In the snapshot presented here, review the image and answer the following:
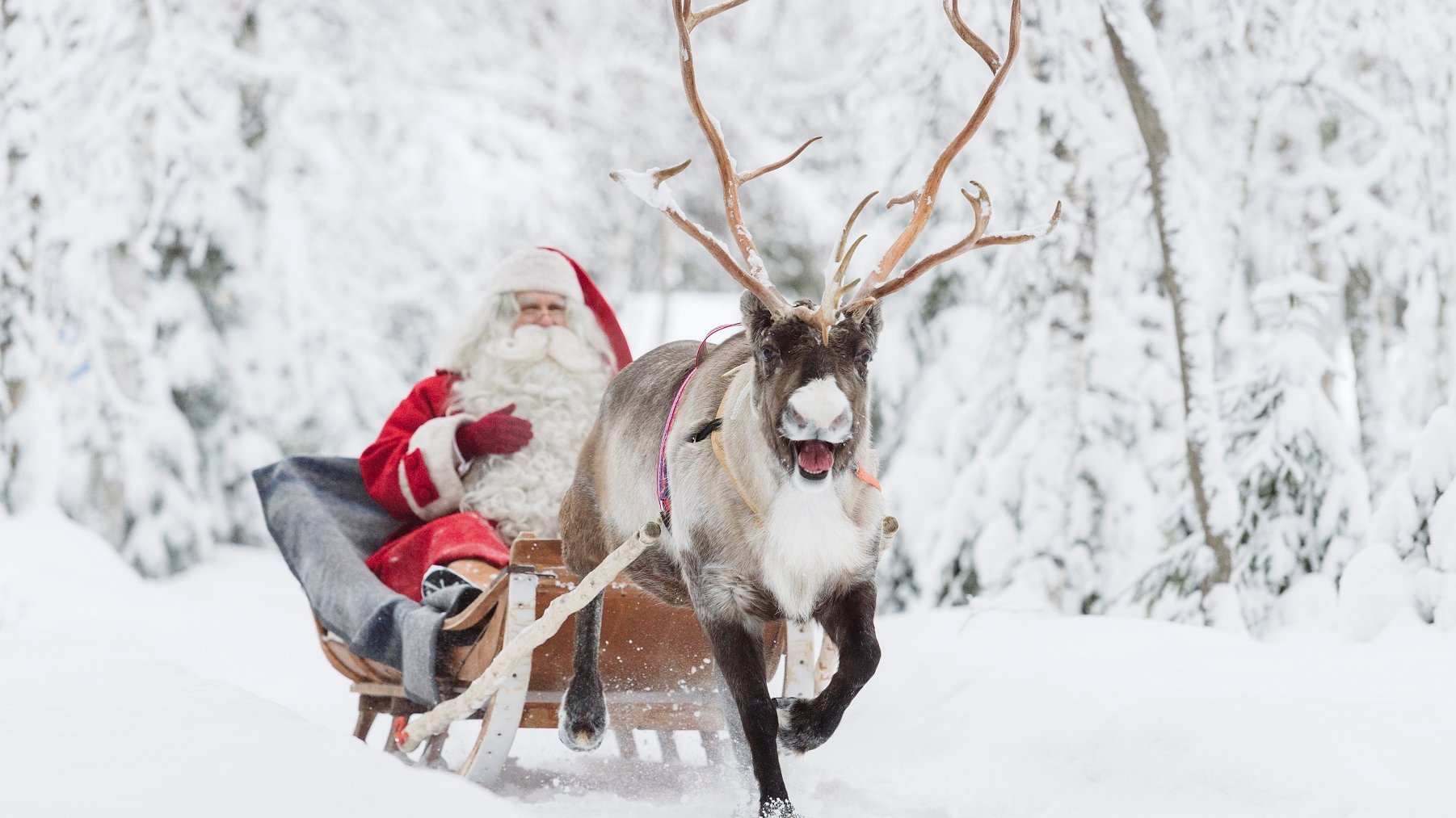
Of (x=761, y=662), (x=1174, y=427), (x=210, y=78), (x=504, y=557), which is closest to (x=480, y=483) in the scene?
(x=504, y=557)

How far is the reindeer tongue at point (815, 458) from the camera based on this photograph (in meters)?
2.74

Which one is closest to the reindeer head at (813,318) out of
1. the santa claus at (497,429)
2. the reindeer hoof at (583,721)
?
the reindeer hoof at (583,721)

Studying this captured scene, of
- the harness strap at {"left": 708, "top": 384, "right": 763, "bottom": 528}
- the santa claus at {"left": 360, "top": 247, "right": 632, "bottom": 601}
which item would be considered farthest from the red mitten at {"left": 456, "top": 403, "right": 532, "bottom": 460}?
the harness strap at {"left": 708, "top": 384, "right": 763, "bottom": 528}

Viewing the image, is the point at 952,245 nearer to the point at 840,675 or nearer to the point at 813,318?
the point at 813,318

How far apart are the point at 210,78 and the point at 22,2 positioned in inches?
106

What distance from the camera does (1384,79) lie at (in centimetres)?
758

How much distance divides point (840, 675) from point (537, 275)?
258cm

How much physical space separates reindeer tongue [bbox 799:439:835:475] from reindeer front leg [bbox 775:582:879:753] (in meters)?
0.41

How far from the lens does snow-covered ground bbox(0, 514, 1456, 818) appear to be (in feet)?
8.36

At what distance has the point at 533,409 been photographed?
4.91 m

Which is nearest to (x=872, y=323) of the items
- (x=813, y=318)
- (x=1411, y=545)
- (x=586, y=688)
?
(x=813, y=318)

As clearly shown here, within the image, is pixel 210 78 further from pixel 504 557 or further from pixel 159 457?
pixel 504 557

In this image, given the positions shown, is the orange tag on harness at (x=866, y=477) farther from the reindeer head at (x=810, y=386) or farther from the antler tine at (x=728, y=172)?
the antler tine at (x=728, y=172)

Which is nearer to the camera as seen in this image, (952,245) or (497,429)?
(952,245)
